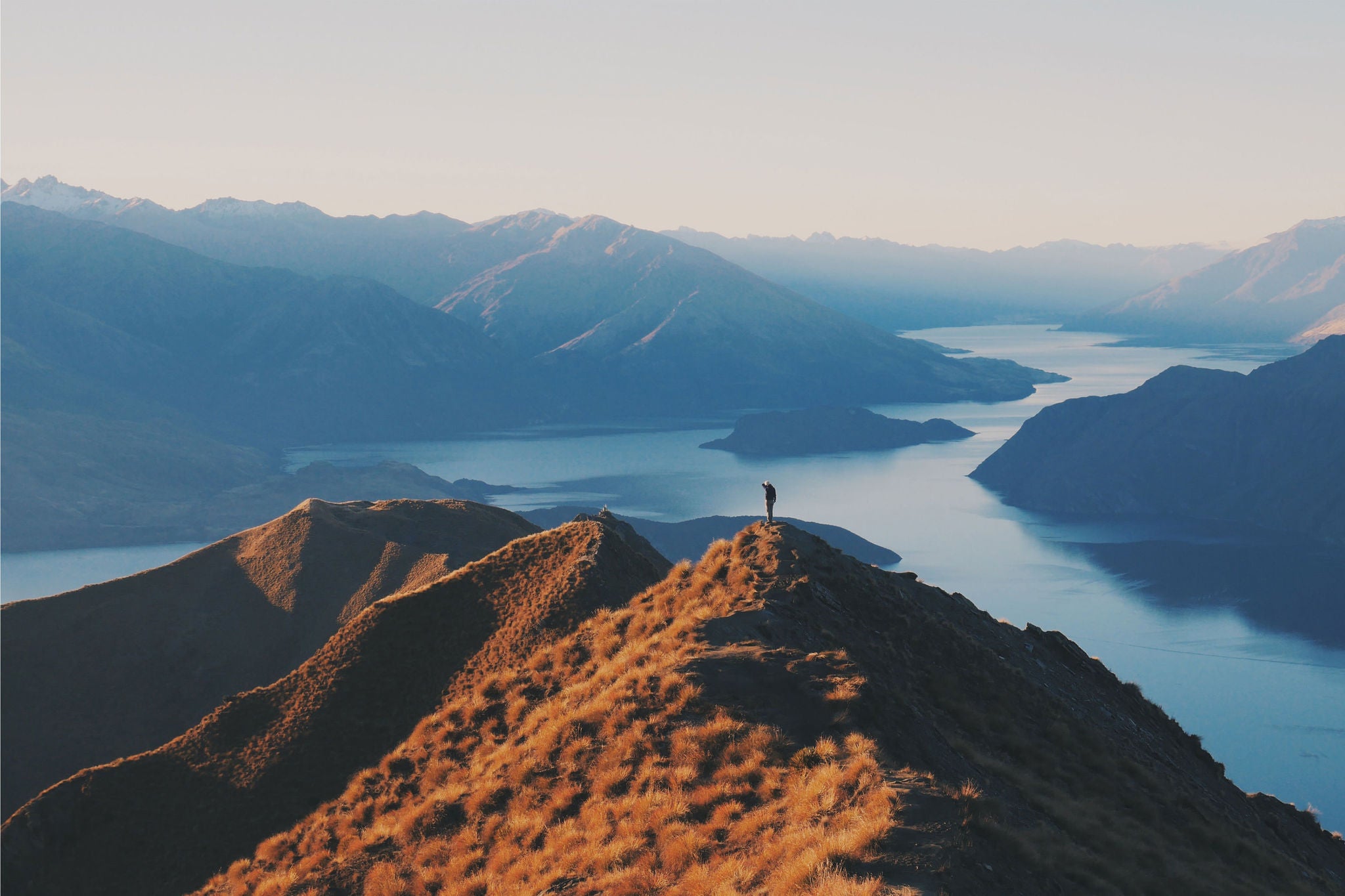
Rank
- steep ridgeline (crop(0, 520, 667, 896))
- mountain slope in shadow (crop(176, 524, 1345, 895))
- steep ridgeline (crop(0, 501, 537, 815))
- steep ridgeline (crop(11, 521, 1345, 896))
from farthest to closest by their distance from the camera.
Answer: steep ridgeline (crop(0, 501, 537, 815)) → steep ridgeline (crop(0, 520, 667, 896)) → steep ridgeline (crop(11, 521, 1345, 896)) → mountain slope in shadow (crop(176, 524, 1345, 895))

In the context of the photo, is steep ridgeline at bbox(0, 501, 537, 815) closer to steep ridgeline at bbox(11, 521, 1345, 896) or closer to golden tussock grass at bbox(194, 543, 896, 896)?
steep ridgeline at bbox(11, 521, 1345, 896)

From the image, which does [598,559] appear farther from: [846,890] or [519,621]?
[846,890]

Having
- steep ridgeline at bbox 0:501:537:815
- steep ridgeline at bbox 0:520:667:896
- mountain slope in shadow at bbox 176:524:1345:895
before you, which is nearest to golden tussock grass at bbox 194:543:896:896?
mountain slope in shadow at bbox 176:524:1345:895

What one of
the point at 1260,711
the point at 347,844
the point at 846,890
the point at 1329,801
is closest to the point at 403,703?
the point at 347,844

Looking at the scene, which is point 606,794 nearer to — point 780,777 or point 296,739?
point 780,777

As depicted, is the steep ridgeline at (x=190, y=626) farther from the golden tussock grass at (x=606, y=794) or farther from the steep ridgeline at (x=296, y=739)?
the golden tussock grass at (x=606, y=794)

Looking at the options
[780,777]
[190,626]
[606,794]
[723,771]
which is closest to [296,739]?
[606,794]

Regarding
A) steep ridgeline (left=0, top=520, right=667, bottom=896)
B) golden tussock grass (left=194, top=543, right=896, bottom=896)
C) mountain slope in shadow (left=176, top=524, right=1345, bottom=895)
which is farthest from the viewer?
steep ridgeline (left=0, top=520, right=667, bottom=896)

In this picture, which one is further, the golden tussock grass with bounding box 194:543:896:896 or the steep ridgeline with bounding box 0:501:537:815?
the steep ridgeline with bounding box 0:501:537:815
